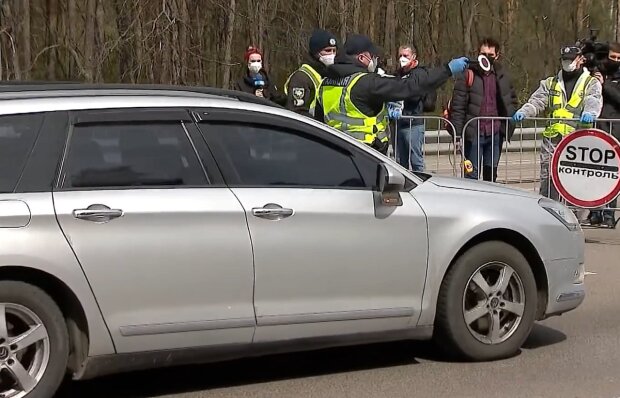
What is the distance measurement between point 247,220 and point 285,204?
0.24 metres

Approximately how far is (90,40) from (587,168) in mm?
10596

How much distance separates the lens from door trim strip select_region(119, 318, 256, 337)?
5.14 m

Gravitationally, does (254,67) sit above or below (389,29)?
below

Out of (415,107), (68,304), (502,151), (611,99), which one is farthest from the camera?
(502,151)

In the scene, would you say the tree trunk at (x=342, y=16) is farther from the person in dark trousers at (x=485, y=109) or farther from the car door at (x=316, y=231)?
the car door at (x=316, y=231)

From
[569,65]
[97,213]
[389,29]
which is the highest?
[389,29]

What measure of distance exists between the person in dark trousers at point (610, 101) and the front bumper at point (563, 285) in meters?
4.57

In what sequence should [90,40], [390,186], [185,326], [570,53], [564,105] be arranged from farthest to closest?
[90,40] < [564,105] < [570,53] < [390,186] < [185,326]

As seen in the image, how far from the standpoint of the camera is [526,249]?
6270 millimetres

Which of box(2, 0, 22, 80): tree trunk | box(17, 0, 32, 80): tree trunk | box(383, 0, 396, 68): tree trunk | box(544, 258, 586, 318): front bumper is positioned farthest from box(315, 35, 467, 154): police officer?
box(383, 0, 396, 68): tree trunk

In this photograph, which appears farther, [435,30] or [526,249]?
[435,30]

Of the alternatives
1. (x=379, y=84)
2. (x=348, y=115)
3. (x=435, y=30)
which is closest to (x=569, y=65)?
(x=348, y=115)

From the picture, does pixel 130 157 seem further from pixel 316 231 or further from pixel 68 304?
pixel 316 231

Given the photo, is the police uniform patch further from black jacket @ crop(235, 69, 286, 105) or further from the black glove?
black jacket @ crop(235, 69, 286, 105)
